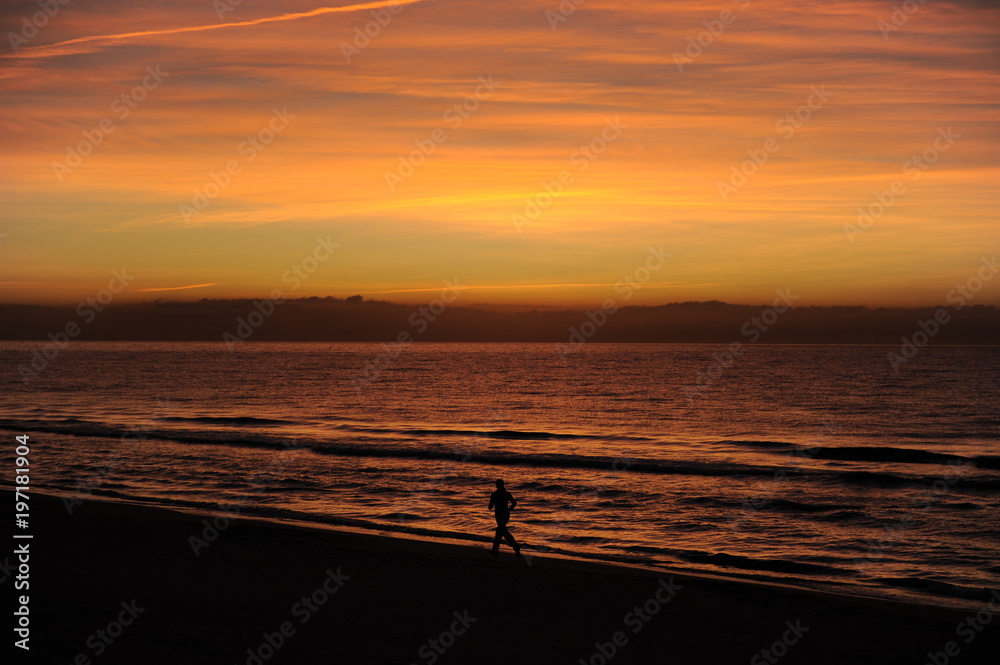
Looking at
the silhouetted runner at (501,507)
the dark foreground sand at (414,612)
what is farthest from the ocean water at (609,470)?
the dark foreground sand at (414,612)

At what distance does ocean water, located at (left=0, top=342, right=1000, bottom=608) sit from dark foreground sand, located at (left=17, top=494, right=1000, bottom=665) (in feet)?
8.87

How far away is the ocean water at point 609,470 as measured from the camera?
20.2m

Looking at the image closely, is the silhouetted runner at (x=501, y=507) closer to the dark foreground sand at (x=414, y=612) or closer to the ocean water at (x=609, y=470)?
the dark foreground sand at (x=414, y=612)

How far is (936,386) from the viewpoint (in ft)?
303

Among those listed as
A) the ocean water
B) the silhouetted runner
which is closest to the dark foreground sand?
the silhouetted runner

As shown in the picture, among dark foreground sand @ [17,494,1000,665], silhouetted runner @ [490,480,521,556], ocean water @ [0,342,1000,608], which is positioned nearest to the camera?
dark foreground sand @ [17,494,1000,665]

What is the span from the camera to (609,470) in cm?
3391

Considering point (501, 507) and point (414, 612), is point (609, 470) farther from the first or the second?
point (414, 612)

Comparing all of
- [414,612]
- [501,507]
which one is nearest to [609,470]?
[501,507]

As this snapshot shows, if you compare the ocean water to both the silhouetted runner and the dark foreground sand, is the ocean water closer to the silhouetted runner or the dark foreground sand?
the silhouetted runner

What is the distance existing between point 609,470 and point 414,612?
2156 centimetres

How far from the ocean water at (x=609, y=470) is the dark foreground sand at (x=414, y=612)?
2.70 m

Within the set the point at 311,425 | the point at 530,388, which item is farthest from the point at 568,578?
the point at 530,388

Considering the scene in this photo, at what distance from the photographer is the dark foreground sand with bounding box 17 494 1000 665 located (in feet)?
37.0
